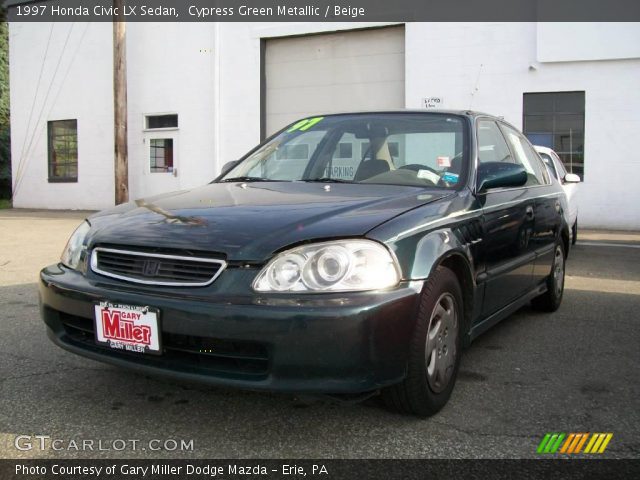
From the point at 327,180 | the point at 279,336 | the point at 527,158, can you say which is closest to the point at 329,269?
the point at 279,336

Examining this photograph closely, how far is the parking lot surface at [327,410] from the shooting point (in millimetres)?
2516

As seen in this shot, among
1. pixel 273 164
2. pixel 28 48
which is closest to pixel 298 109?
pixel 28 48

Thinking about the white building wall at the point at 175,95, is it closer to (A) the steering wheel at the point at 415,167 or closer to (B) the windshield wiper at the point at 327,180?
(B) the windshield wiper at the point at 327,180

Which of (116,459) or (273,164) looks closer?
(116,459)

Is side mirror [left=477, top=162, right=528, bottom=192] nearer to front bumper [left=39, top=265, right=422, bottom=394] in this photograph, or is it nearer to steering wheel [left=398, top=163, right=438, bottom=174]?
steering wheel [left=398, top=163, right=438, bottom=174]

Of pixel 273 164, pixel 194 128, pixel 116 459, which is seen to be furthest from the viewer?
pixel 194 128

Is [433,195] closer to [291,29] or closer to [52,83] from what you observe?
[291,29]

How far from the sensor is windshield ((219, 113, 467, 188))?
349 cm

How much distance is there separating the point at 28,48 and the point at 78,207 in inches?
211

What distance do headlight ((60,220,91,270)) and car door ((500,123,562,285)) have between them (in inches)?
112

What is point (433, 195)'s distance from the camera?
312 cm

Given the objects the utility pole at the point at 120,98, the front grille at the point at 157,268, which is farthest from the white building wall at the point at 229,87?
the front grille at the point at 157,268
